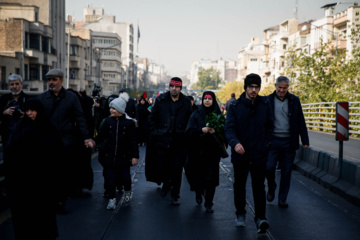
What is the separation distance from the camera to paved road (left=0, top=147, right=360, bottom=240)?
5965mm

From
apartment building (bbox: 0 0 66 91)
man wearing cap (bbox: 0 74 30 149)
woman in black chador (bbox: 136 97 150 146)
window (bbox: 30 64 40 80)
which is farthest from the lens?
window (bbox: 30 64 40 80)

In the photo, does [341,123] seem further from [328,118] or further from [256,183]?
[328,118]

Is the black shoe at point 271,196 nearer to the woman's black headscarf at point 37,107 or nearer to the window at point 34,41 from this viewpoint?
the woman's black headscarf at point 37,107

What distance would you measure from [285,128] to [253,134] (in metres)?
1.90

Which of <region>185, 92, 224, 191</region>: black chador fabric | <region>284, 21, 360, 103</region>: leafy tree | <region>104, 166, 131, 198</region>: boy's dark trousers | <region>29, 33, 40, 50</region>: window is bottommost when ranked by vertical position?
<region>104, 166, 131, 198</region>: boy's dark trousers

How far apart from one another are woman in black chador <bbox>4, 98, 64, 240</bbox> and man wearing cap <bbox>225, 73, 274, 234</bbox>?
7.47 feet

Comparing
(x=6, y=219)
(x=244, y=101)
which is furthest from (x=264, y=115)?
(x=6, y=219)

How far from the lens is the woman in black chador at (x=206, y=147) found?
727cm

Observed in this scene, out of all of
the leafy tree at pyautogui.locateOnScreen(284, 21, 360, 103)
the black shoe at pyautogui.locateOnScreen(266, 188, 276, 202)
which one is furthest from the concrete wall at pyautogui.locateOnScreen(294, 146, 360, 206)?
the leafy tree at pyautogui.locateOnScreen(284, 21, 360, 103)

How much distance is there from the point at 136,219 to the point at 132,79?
146 meters

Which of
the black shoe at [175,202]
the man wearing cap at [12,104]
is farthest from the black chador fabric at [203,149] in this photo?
the man wearing cap at [12,104]

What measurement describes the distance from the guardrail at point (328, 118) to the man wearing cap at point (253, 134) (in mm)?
15873

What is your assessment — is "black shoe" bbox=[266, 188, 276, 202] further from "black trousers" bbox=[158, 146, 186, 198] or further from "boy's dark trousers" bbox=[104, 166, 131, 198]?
"boy's dark trousers" bbox=[104, 166, 131, 198]

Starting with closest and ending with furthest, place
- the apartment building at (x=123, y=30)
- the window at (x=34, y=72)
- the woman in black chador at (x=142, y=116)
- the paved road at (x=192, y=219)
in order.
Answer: the paved road at (x=192, y=219)
the woman in black chador at (x=142, y=116)
the window at (x=34, y=72)
the apartment building at (x=123, y=30)
